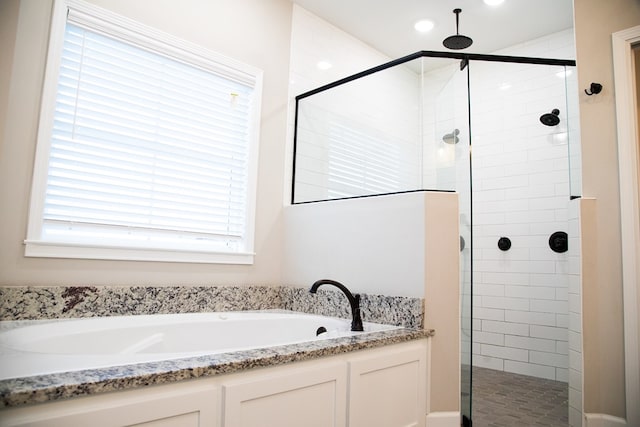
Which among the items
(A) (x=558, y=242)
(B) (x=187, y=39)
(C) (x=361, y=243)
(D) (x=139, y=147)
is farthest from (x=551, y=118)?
(D) (x=139, y=147)

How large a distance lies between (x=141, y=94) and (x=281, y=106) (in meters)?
1.07

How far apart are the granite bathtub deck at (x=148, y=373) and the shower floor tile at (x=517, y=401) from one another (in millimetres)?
1431

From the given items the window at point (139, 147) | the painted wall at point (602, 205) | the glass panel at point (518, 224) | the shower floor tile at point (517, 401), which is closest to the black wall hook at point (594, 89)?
the painted wall at point (602, 205)

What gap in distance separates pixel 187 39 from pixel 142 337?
185 centimetres

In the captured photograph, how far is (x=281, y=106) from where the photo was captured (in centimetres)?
323

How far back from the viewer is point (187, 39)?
269 centimetres

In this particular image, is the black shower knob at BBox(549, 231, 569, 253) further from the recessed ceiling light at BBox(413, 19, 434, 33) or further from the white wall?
the recessed ceiling light at BBox(413, 19, 434, 33)

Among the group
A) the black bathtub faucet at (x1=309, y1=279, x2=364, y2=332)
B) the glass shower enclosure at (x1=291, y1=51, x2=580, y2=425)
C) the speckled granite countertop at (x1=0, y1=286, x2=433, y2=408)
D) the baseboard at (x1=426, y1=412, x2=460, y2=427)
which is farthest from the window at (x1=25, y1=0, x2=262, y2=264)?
the baseboard at (x1=426, y1=412, x2=460, y2=427)

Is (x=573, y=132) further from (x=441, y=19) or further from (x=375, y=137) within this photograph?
(x=441, y=19)

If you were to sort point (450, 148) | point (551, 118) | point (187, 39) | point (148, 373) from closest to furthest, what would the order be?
point (148, 373)
point (450, 148)
point (187, 39)
point (551, 118)

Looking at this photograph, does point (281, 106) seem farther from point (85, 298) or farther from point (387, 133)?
point (85, 298)

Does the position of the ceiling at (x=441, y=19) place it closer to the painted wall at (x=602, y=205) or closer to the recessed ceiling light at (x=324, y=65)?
the recessed ceiling light at (x=324, y=65)

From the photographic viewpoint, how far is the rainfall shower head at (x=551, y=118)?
3362 mm

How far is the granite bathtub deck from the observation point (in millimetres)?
989
